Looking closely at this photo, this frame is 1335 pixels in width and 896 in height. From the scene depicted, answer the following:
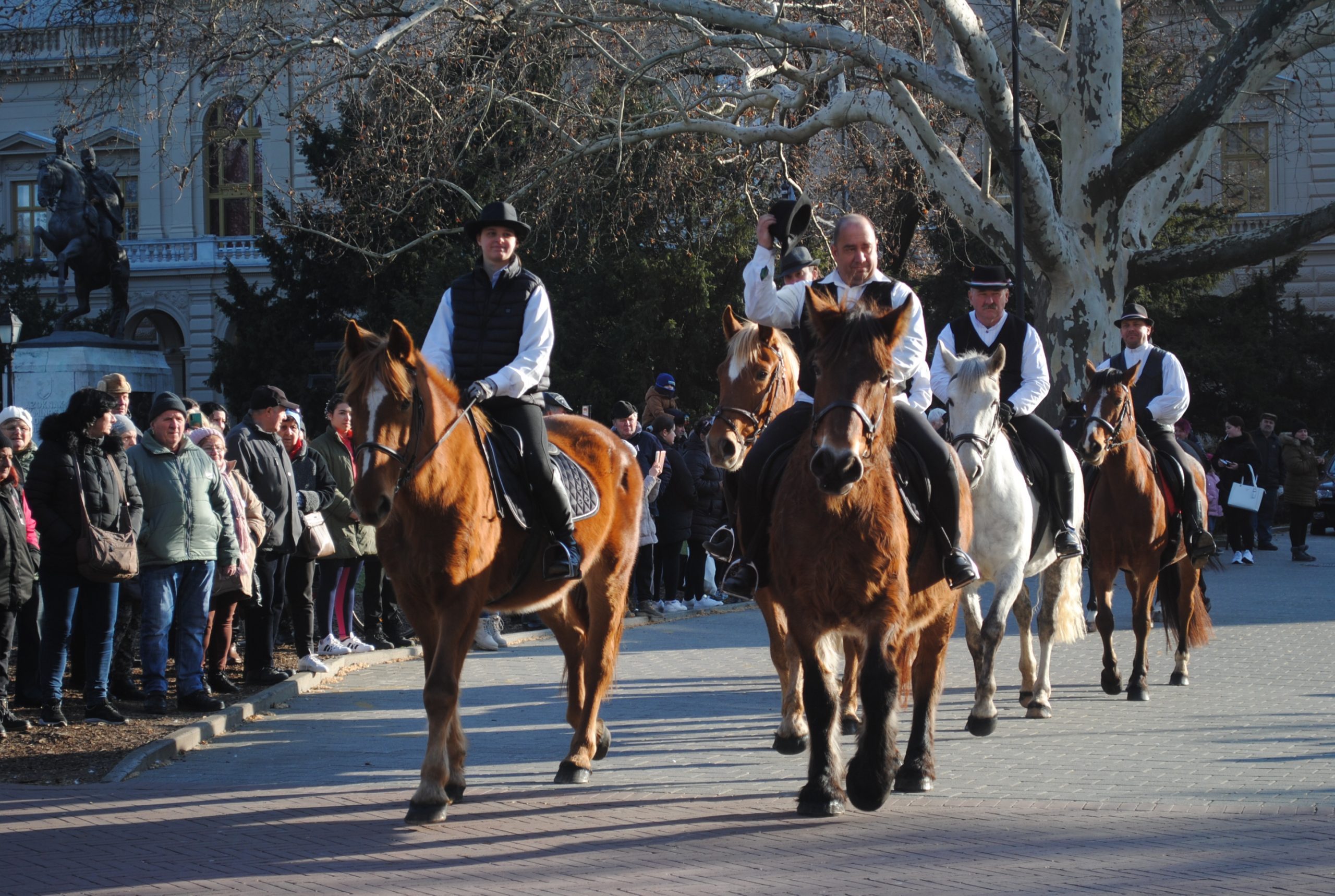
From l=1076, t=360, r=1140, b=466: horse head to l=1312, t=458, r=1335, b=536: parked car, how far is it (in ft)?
78.7

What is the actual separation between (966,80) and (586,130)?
7951mm

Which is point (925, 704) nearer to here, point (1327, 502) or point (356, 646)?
point (356, 646)

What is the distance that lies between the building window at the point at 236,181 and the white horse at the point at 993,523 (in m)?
15.5

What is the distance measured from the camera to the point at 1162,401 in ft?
41.0

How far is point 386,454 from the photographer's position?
686 cm

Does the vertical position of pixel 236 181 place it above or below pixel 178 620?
above

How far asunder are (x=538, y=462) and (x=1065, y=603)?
5.01m

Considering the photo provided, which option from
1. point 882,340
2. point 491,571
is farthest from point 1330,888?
point 491,571

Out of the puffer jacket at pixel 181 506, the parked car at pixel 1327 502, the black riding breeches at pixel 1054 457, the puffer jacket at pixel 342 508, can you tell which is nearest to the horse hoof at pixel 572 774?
the puffer jacket at pixel 181 506

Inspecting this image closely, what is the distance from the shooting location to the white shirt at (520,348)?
25.9ft

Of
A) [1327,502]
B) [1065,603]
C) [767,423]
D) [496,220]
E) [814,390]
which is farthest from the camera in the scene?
[1327,502]

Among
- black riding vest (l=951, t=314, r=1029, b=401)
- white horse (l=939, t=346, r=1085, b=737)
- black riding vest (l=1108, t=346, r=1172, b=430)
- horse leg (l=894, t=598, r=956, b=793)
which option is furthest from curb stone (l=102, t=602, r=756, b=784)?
black riding vest (l=1108, t=346, r=1172, b=430)

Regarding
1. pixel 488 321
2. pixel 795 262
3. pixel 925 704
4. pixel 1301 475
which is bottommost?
pixel 925 704

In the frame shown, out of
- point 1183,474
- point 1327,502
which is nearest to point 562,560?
point 1183,474
